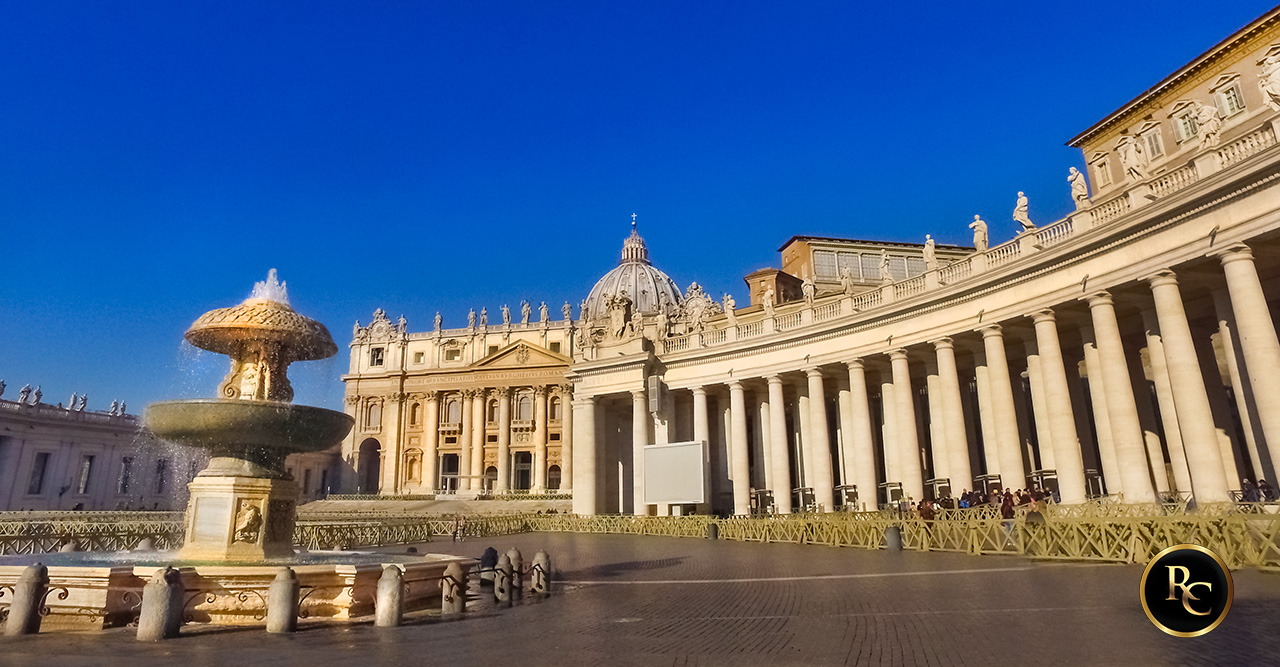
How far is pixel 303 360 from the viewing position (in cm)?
1431

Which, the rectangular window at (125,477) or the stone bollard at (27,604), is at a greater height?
the rectangular window at (125,477)

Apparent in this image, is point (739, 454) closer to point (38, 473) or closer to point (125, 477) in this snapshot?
point (38, 473)

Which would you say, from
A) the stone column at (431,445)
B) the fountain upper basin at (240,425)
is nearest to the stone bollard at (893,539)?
the fountain upper basin at (240,425)

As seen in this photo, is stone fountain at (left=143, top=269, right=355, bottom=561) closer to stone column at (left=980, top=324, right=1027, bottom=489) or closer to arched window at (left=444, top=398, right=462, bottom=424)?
stone column at (left=980, top=324, right=1027, bottom=489)

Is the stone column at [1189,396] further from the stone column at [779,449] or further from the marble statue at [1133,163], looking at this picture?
the stone column at [779,449]

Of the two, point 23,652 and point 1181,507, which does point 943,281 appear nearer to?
point 1181,507

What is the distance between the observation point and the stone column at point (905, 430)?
90.2 feet

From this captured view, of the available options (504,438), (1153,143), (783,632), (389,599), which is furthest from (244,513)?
(504,438)

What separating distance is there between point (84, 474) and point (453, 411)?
3670 cm

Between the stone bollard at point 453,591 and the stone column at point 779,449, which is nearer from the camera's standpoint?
the stone bollard at point 453,591

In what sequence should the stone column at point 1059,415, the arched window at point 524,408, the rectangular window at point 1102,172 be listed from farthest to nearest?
the arched window at point 524,408, the rectangular window at point 1102,172, the stone column at point 1059,415

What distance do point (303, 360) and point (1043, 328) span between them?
23.1m

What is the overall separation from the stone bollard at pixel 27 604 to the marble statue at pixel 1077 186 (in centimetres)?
2757

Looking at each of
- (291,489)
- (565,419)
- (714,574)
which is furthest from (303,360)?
(565,419)
